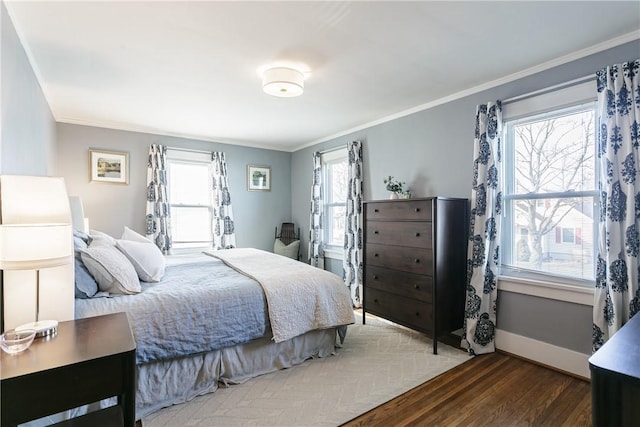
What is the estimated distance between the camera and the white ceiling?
1.88 meters

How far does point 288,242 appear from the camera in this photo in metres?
5.57

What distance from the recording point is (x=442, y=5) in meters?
1.83

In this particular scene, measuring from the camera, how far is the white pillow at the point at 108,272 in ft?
6.76

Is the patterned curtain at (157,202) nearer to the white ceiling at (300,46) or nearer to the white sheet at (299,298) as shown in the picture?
the white ceiling at (300,46)

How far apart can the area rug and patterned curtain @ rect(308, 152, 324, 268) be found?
2.12 meters

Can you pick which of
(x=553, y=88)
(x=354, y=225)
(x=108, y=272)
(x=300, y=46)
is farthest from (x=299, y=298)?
(x=553, y=88)

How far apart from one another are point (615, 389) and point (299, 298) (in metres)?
1.89

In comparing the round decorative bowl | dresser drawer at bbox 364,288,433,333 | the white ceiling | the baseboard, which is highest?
the white ceiling

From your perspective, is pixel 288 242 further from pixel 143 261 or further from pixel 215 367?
pixel 215 367

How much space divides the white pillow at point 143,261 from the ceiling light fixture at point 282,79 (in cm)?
167

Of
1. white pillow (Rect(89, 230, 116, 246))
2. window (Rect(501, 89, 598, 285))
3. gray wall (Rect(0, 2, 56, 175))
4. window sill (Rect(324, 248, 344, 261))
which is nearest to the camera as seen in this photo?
gray wall (Rect(0, 2, 56, 175))

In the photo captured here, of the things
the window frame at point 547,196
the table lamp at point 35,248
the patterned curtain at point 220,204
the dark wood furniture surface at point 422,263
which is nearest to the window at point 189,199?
the patterned curtain at point 220,204

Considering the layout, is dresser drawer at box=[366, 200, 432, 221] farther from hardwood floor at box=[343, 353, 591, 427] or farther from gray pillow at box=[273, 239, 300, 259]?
gray pillow at box=[273, 239, 300, 259]

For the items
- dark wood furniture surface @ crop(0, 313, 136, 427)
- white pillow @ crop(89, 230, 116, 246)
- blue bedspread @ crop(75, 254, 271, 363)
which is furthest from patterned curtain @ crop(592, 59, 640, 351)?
white pillow @ crop(89, 230, 116, 246)
